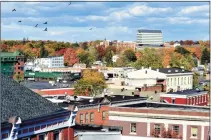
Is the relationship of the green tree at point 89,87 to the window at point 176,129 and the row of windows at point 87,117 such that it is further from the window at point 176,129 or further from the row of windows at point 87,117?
the window at point 176,129

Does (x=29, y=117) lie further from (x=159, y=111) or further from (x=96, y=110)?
(x=96, y=110)

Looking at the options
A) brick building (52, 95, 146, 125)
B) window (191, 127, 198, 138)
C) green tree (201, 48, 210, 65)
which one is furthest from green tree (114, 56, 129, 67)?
window (191, 127, 198, 138)

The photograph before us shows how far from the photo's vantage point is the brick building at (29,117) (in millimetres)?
18828

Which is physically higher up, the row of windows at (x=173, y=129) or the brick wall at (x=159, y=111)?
the brick wall at (x=159, y=111)

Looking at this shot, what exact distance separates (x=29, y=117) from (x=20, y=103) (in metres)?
0.81

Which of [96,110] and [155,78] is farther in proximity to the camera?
[155,78]

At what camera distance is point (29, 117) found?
20188 mm

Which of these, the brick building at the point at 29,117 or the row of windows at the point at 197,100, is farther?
the row of windows at the point at 197,100

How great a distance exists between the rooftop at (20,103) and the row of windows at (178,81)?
230 feet

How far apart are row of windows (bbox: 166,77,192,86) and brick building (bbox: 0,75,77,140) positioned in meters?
69.4

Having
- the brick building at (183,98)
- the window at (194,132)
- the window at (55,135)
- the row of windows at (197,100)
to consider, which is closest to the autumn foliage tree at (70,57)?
the row of windows at (197,100)

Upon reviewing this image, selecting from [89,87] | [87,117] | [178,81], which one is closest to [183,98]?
[87,117]

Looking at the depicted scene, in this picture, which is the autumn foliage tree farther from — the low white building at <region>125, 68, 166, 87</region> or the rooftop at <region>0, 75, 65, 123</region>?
the rooftop at <region>0, 75, 65, 123</region>

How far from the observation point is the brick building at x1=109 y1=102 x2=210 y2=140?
125 feet
